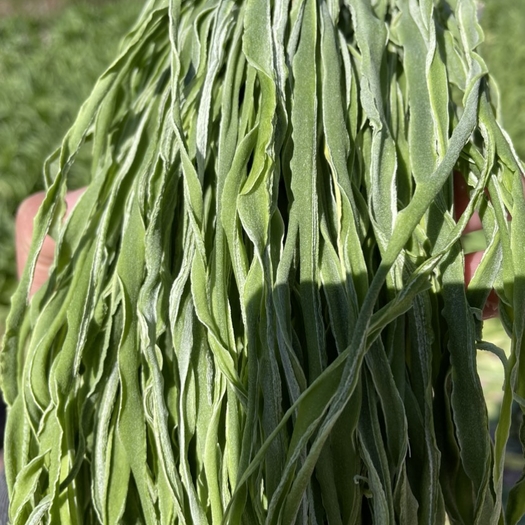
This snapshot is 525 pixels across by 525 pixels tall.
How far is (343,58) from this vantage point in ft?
2.25

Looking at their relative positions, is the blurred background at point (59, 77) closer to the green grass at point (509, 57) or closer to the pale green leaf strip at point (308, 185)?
the green grass at point (509, 57)

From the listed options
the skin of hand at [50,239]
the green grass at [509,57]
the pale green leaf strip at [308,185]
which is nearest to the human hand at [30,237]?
the skin of hand at [50,239]

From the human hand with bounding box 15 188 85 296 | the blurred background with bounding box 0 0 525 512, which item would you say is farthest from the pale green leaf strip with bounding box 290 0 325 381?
the blurred background with bounding box 0 0 525 512

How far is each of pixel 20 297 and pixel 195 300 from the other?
223mm

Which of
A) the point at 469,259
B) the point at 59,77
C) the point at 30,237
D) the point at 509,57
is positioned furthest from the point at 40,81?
the point at 469,259

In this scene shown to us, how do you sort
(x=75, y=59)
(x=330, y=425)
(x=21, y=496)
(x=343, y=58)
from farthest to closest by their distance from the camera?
1. (x=75, y=59)
2. (x=343, y=58)
3. (x=21, y=496)
4. (x=330, y=425)

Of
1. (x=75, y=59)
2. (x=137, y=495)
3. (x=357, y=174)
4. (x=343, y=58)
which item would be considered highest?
(x=75, y=59)

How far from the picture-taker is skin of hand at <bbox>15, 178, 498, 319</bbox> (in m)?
0.74

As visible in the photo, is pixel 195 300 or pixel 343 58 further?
pixel 343 58

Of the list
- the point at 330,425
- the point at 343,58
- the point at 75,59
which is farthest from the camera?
the point at 75,59

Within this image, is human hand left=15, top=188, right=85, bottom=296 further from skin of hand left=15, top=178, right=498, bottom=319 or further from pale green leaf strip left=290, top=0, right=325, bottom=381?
pale green leaf strip left=290, top=0, right=325, bottom=381

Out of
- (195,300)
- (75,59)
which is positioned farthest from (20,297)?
(75,59)

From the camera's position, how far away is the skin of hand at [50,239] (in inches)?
29.3

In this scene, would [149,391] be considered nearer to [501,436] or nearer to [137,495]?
[137,495]
